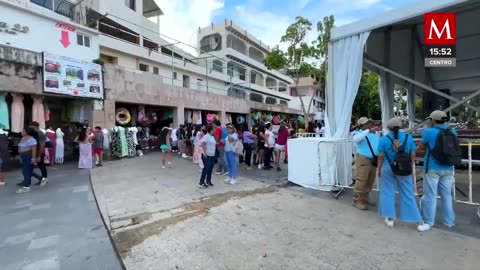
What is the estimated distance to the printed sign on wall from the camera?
1013cm

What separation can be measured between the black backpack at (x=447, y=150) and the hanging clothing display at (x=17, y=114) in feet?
37.4

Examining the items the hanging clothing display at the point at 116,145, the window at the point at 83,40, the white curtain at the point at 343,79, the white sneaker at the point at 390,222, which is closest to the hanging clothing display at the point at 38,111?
the hanging clothing display at the point at 116,145

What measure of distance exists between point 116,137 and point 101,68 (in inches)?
112

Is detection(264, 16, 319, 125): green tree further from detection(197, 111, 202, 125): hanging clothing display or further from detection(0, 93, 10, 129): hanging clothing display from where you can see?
detection(0, 93, 10, 129): hanging clothing display

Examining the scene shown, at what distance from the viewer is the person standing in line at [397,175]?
4062mm

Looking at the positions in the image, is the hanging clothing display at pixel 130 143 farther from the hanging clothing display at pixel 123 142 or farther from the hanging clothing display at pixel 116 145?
the hanging clothing display at pixel 116 145

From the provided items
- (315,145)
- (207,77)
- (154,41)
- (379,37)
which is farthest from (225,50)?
(315,145)

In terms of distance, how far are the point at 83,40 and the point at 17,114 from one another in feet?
14.2

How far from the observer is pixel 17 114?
967 cm

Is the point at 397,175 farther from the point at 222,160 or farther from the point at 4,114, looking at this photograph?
the point at 4,114

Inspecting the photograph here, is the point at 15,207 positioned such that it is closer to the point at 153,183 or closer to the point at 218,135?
the point at 153,183

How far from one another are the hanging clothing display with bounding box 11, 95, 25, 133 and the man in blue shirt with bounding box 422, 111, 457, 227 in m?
11.3

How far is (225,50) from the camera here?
33.6 meters

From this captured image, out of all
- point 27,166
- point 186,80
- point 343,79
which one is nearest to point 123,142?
point 27,166
